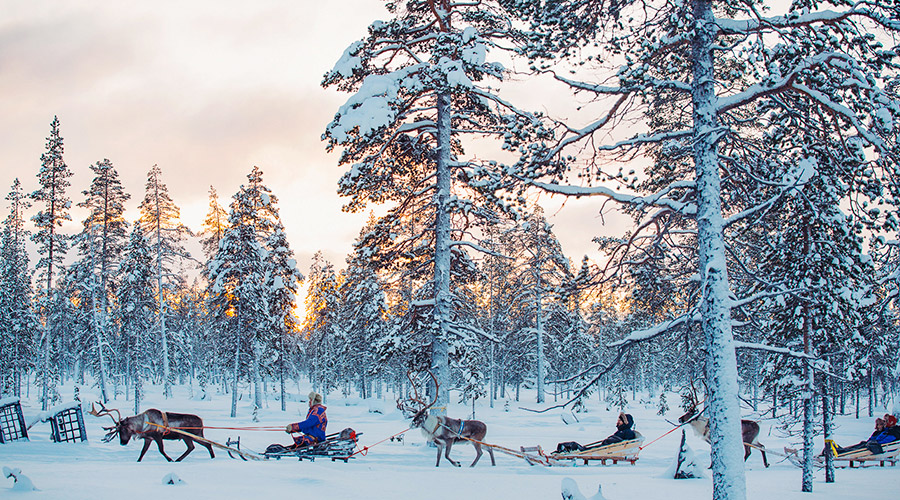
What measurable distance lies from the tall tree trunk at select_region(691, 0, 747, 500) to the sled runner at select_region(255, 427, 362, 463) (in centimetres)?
873

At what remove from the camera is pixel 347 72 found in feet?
51.8

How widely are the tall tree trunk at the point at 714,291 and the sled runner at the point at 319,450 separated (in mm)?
Result: 8734

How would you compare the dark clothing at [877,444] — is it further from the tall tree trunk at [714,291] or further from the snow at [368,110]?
the snow at [368,110]

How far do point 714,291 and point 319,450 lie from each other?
32.0 feet

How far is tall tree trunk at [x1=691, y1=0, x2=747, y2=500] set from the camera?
23.0 feet

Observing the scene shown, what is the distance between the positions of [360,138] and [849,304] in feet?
42.5

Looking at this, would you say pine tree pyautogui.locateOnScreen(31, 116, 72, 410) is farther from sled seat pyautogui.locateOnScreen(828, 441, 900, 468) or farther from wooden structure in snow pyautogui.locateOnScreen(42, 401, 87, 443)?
sled seat pyautogui.locateOnScreen(828, 441, 900, 468)

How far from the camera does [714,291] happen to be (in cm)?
723

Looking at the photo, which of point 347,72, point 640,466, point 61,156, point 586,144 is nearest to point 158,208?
point 61,156

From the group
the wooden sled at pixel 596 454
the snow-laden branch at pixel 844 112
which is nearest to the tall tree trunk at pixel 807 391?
the wooden sled at pixel 596 454

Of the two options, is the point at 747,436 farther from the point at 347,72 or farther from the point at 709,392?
the point at 347,72

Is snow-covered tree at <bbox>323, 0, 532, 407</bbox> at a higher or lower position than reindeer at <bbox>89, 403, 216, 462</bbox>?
higher

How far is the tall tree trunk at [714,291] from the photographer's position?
7004 mm

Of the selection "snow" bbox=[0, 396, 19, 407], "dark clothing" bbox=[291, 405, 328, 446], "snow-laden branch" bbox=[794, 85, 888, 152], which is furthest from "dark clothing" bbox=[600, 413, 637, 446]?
"snow" bbox=[0, 396, 19, 407]
